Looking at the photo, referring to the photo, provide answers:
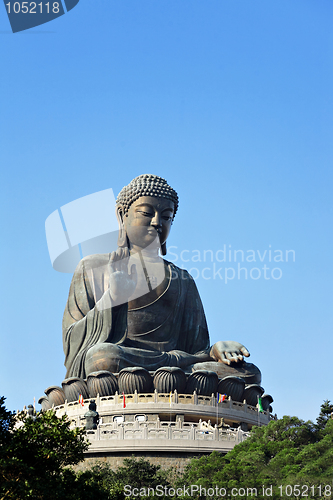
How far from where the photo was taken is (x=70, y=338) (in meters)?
25.9

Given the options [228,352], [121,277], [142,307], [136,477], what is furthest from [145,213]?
[136,477]

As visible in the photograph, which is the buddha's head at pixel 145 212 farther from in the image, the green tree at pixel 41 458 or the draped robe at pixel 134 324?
the green tree at pixel 41 458

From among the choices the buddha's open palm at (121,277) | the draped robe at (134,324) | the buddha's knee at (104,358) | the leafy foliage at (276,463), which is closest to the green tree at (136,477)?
the leafy foliage at (276,463)

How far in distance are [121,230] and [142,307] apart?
8.82ft

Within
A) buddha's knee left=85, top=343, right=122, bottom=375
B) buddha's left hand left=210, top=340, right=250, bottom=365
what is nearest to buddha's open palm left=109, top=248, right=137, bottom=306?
buddha's knee left=85, top=343, right=122, bottom=375

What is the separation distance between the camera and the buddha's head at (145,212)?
27.4 metres

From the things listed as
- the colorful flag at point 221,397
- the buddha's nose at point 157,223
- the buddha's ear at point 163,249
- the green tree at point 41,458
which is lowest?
the green tree at point 41,458

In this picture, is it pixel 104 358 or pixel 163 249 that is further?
pixel 163 249

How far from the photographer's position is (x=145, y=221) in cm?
2738

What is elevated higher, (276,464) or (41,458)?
(276,464)

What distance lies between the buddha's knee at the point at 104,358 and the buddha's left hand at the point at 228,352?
3.04 meters

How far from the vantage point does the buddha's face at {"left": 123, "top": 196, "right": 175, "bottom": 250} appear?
89.7 feet

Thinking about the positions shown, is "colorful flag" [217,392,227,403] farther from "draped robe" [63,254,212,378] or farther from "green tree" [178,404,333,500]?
"green tree" [178,404,333,500]

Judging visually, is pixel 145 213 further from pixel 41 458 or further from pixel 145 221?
pixel 41 458
